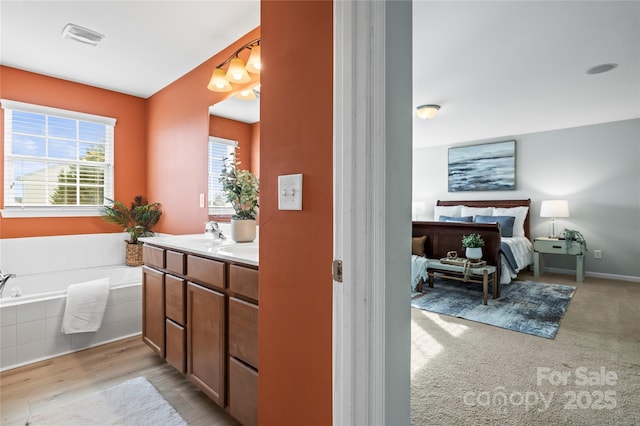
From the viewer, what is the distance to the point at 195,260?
173 cm

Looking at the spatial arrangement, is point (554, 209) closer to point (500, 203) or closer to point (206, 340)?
point (500, 203)

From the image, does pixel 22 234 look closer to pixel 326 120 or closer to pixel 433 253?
pixel 326 120

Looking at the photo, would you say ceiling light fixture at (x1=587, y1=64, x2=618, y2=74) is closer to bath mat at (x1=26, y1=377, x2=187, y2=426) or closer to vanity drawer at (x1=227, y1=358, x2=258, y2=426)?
vanity drawer at (x1=227, y1=358, x2=258, y2=426)

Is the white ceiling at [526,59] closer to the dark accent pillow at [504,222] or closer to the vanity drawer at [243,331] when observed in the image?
the dark accent pillow at [504,222]

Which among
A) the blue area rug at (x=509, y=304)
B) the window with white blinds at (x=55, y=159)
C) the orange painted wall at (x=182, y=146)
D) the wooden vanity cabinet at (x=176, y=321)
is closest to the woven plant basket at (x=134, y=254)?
the orange painted wall at (x=182, y=146)

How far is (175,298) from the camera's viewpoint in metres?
1.93

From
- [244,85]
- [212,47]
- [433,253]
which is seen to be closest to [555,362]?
[433,253]

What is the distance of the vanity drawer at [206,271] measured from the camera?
1527 mm

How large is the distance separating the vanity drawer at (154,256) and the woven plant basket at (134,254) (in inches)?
61.8

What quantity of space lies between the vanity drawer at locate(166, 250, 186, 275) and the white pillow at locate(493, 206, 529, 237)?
5159 mm

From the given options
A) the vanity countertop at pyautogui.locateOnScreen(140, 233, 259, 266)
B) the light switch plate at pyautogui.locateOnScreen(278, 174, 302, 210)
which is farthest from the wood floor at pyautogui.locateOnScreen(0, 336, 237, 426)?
the light switch plate at pyautogui.locateOnScreen(278, 174, 302, 210)

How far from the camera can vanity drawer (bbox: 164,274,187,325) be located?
1854mm

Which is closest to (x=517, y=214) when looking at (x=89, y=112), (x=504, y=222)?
(x=504, y=222)

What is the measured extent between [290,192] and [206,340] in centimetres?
104
